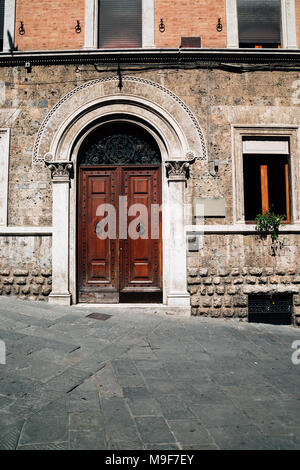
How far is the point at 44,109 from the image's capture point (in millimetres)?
7055

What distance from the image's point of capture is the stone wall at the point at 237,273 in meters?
6.69

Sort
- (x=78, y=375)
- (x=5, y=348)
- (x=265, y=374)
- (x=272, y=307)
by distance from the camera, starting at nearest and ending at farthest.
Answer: (x=78, y=375), (x=265, y=374), (x=5, y=348), (x=272, y=307)

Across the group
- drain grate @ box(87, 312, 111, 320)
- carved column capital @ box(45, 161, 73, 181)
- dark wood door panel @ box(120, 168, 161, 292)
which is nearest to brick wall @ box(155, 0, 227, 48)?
dark wood door panel @ box(120, 168, 161, 292)

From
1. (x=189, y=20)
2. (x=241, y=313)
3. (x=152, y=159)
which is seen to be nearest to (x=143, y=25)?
(x=189, y=20)

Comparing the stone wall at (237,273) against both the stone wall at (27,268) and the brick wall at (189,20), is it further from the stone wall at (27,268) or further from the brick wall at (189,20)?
the brick wall at (189,20)

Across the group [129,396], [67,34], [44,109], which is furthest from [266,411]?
[67,34]

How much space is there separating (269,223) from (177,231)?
2.09 meters

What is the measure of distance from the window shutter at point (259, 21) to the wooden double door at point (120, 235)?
13.4ft

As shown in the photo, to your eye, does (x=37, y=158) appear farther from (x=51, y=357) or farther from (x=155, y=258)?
(x=51, y=357)

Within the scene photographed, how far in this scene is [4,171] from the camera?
7043mm

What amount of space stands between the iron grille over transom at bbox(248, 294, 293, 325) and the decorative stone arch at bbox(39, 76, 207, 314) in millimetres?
Result: 1522

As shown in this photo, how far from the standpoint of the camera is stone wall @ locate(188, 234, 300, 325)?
6.69m

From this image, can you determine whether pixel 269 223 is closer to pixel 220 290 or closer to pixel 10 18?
pixel 220 290

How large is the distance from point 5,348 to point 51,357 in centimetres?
71
